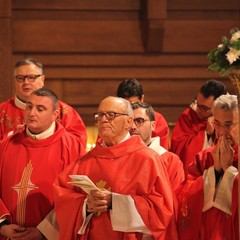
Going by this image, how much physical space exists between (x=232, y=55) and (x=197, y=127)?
2877 mm

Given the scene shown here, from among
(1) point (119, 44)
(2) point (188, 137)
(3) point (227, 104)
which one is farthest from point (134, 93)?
(3) point (227, 104)

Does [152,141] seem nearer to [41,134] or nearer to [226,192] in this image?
[41,134]

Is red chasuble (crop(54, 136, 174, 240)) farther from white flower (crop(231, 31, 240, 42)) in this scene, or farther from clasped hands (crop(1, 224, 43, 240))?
white flower (crop(231, 31, 240, 42))

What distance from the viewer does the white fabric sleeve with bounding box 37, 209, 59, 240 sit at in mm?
5211

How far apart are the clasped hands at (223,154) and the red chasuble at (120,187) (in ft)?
1.21

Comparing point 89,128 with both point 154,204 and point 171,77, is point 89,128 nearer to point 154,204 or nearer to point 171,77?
point 171,77

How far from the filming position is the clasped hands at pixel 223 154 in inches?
190

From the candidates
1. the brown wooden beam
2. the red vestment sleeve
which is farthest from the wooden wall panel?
the red vestment sleeve

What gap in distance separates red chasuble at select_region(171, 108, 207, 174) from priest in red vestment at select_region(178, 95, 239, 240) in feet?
6.11

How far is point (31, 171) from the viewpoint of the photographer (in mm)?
5461

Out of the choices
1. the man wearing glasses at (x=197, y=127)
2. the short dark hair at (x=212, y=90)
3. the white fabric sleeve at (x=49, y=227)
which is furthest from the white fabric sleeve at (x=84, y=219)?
the short dark hair at (x=212, y=90)

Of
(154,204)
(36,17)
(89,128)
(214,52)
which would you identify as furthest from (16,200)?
(36,17)

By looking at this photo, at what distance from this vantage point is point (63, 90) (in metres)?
8.45

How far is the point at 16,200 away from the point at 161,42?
141 inches
